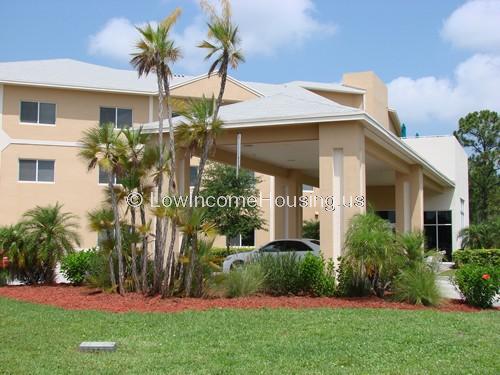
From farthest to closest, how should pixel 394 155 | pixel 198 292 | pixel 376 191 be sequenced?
pixel 376 191, pixel 394 155, pixel 198 292

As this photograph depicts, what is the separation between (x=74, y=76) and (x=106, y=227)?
73.4 ft

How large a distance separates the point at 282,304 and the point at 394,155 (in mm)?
10307

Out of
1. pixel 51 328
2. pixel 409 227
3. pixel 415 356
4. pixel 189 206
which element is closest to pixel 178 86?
pixel 409 227

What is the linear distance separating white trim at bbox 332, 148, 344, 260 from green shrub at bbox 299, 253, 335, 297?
736 mm

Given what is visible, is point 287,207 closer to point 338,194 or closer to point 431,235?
Answer: point 431,235

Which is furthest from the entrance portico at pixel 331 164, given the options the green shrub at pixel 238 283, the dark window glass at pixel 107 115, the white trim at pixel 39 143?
the white trim at pixel 39 143

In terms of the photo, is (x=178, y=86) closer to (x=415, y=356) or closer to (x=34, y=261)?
(x=34, y=261)

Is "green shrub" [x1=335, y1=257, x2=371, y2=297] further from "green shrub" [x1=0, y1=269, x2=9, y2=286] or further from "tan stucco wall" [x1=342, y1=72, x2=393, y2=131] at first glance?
"tan stucco wall" [x1=342, y1=72, x2=393, y2=131]

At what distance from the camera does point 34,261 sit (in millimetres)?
16766

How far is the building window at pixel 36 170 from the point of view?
3166cm

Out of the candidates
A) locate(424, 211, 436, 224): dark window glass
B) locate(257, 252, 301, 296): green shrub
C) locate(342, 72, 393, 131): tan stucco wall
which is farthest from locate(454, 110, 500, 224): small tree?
locate(257, 252, 301, 296): green shrub

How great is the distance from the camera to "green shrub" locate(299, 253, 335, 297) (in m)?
14.2

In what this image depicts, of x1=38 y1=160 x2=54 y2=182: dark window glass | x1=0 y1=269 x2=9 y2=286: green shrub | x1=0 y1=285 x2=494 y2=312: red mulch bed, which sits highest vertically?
x1=38 y1=160 x2=54 y2=182: dark window glass

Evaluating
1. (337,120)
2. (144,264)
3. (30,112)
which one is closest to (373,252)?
(337,120)
